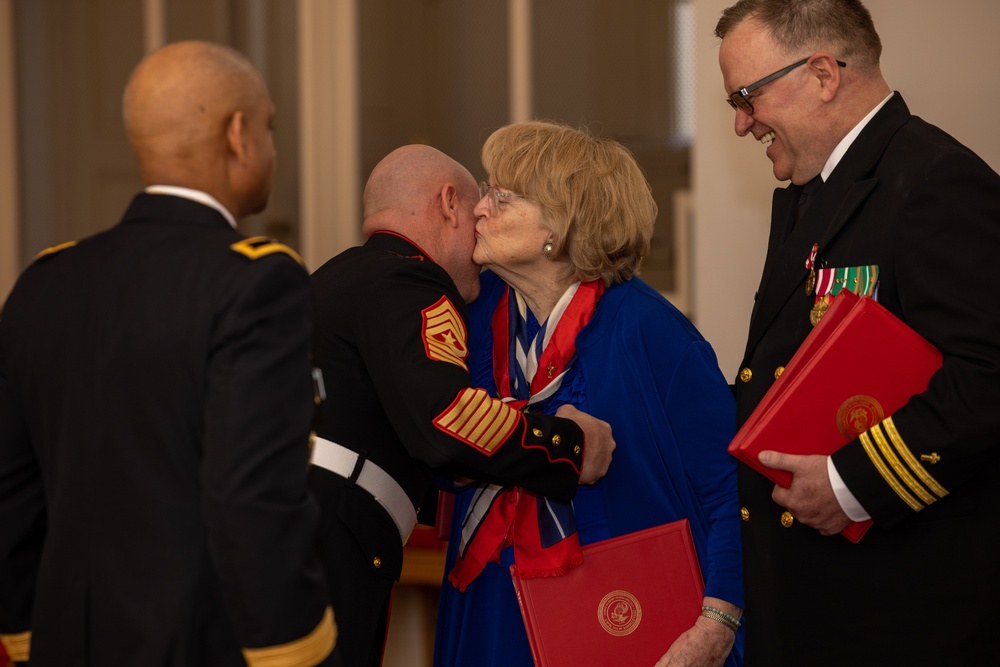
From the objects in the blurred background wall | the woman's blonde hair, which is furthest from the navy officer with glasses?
the blurred background wall

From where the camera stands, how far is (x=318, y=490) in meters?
1.91

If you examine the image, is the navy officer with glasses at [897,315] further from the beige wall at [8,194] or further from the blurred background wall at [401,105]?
the beige wall at [8,194]

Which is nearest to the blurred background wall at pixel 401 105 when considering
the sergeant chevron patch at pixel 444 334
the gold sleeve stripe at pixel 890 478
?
the sergeant chevron patch at pixel 444 334

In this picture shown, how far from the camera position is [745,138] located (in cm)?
318

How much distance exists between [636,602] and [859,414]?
1.86 feet

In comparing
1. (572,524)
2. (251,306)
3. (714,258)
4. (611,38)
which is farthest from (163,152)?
(611,38)

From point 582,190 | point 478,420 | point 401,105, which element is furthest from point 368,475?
point 401,105

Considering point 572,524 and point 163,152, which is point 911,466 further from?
point 163,152

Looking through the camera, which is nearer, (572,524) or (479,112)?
(572,524)

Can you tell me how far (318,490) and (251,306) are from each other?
63cm

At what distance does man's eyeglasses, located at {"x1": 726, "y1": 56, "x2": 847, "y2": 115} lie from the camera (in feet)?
6.02

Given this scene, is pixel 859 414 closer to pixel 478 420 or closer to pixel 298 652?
pixel 478 420

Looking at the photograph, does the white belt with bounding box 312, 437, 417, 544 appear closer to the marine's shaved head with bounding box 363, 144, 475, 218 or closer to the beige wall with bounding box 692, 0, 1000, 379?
the marine's shaved head with bounding box 363, 144, 475, 218

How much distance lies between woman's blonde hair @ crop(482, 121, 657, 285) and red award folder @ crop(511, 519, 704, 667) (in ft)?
1.74
